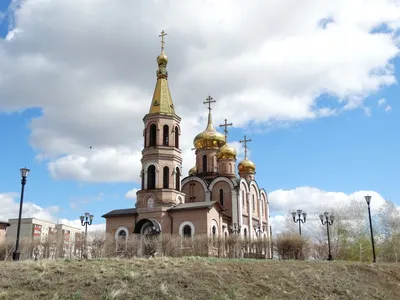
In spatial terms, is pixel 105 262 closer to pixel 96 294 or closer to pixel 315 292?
pixel 96 294

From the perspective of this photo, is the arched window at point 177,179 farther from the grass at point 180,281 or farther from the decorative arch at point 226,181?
the grass at point 180,281

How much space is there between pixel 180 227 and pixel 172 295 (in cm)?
2234

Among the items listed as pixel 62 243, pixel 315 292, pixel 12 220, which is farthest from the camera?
pixel 12 220

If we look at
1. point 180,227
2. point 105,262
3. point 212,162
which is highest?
point 212,162

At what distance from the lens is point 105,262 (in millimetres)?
16594

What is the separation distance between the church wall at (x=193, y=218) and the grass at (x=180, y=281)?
A: 1619 centimetres

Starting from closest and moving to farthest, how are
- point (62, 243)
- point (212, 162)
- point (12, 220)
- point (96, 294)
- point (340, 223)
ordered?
point (96, 294) < point (62, 243) < point (340, 223) < point (212, 162) < point (12, 220)

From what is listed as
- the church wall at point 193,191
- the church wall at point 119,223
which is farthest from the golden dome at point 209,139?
the church wall at point 119,223

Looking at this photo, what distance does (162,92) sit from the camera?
39.6 metres

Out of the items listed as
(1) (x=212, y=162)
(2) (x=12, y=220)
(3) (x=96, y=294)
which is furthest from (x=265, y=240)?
(2) (x=12, y=220)

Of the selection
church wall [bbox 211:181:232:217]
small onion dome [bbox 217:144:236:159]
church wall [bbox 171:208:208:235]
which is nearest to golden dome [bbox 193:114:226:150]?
small onion dome [bbox 217:144:236:159]

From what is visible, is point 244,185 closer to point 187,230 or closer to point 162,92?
point 187,230

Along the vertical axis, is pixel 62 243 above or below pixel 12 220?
below

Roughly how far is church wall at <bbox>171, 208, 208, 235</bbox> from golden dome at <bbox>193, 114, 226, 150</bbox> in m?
14.1
